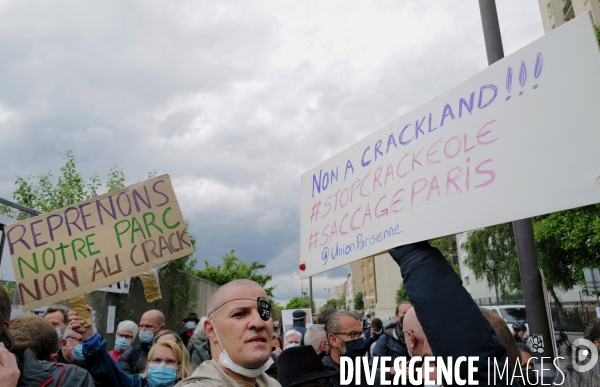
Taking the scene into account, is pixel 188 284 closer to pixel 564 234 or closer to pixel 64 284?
pixel 64 284

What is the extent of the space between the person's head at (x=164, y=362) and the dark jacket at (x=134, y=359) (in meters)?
1.20

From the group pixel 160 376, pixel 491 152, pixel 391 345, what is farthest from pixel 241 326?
pixel 391 345

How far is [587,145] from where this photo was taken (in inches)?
63.6

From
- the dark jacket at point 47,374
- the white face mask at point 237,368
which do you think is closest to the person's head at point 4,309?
the dark jacket at point 47,374

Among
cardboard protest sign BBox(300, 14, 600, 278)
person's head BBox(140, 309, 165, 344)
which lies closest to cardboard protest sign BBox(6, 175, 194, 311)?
person's head BBox(140, 309, 165, 344)

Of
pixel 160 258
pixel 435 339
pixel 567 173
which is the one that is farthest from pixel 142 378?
pixel 567 173

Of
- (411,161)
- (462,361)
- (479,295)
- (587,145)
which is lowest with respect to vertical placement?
(479,295)

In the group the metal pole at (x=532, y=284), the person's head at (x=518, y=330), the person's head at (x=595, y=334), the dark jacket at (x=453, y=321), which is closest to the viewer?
the dark jacket at (x=453, y=321)

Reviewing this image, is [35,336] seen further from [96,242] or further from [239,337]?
[239,337]

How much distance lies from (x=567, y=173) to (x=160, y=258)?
10.9 feet

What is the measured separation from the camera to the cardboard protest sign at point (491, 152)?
1.65 meters

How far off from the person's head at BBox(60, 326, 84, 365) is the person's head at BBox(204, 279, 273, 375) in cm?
192

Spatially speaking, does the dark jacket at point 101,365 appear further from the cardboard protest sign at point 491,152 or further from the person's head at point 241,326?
the cardboard protest sign at point 491,152

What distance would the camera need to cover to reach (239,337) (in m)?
2.30
